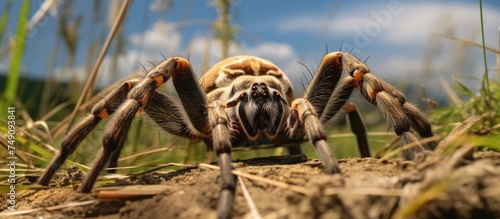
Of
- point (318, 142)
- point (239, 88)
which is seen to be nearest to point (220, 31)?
point (239, 88)

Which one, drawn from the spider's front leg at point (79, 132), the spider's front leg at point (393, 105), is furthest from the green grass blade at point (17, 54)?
the spider's front leg at point (393, 105)

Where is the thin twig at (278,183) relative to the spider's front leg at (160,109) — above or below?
below

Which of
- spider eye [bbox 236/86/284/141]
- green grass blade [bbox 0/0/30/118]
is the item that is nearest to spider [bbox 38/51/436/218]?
spider eye [bbox 236/86/284/141]

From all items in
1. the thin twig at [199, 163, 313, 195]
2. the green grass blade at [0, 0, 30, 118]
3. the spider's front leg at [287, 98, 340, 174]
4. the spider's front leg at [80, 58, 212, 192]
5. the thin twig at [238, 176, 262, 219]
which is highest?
the green grass blade at [0, 0, 30, 118]

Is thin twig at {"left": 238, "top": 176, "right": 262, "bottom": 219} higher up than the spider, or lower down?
lower down

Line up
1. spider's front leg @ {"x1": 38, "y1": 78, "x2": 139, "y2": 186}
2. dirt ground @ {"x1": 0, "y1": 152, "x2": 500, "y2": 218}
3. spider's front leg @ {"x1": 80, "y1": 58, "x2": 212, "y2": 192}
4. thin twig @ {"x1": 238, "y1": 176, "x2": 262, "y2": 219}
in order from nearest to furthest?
1. dirt ground @ {"x1": 0, "y1": 152, "x2": 500, "y2": 218}
2. thin twig @ {"x1": 238, "y1": 176, "x2": 262, "y2": 219}
3. spider's front leg @ {"x1": 80, "y1": 58, "x2": 212, "y2": 192}
4. spider's front leg @ {"x1": 38, "y1": 78, "x2": 139, "y2": 186}

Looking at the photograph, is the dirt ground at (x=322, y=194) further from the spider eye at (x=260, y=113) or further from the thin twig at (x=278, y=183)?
the spider eye at (x=260, y=113)

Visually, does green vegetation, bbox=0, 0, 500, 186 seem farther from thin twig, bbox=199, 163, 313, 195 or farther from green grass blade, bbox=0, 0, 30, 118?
thin twig, bbox=199, 163, 313, 195

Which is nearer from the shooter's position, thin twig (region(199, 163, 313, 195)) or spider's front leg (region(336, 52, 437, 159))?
thin twig (region(199, 163, 313, 195))
